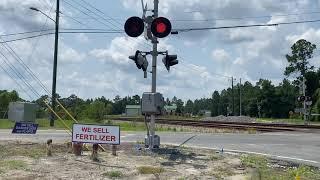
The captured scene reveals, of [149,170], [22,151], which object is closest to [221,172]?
[149,170]

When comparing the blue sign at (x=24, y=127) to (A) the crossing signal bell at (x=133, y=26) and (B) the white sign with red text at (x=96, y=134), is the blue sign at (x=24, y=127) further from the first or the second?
(A) the crossing signal bell at (x=133, y=26)

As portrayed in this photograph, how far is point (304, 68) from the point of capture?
389ft

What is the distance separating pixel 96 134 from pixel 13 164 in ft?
8.65

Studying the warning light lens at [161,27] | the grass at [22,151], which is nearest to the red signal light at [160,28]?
the warning light lens at [161,27]

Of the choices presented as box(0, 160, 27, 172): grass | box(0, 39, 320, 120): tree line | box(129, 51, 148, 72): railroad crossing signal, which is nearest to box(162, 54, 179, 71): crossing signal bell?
box(129, 51, 148, 72): railroad crossing signal

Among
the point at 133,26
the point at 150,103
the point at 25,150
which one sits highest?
the point at 133,26

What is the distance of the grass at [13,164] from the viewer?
1305cm

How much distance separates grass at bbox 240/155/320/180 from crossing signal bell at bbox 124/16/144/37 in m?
4.53

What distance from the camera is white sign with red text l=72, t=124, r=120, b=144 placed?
1539 centimetres

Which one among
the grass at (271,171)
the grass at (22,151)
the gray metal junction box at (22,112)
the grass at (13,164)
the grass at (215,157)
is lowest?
the grass at (271,171)

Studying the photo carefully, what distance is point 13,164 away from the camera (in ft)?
44.2

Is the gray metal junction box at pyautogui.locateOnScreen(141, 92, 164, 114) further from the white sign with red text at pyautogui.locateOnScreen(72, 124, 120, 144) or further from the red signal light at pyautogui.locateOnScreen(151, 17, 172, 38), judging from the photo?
the red signal light at pyautogui.locateOnScreen(151, 17, 172, 38)

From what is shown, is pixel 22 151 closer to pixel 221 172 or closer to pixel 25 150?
pixel 25 150

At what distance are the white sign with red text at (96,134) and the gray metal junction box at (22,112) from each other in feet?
11.7
